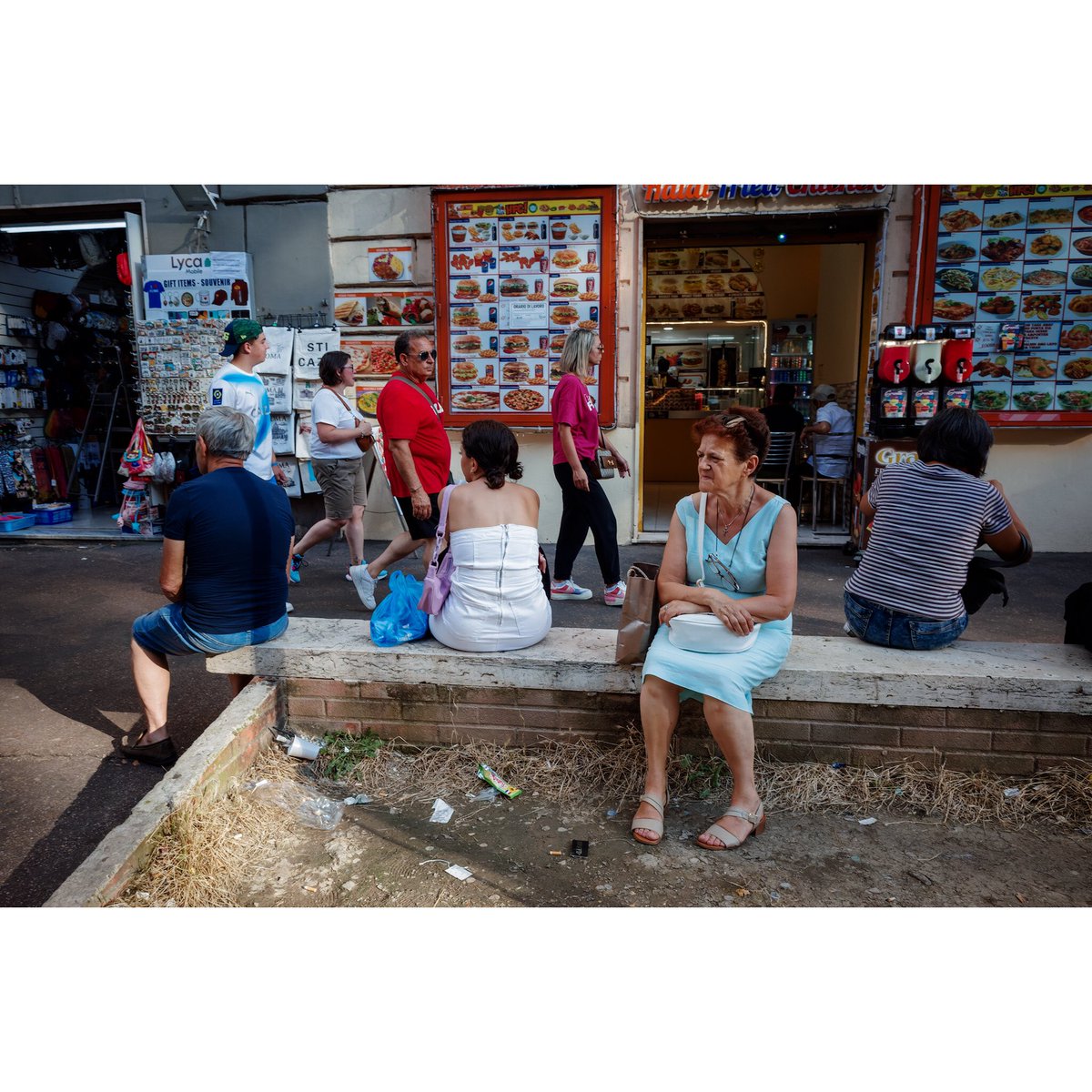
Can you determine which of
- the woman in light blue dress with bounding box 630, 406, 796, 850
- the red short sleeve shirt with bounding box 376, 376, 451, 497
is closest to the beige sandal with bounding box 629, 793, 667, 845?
the woman in light blue dress with bounding box 630, 406, 796, 850

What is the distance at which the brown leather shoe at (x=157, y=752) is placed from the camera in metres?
3.57

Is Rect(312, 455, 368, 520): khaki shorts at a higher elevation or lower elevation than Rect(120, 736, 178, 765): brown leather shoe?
higher

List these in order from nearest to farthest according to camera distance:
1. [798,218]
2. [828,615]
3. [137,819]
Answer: [137,819]
[828,615]
[798,218]

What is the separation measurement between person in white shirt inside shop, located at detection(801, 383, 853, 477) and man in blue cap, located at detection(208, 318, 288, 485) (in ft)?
18.1

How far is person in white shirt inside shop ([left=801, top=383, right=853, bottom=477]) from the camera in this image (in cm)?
833

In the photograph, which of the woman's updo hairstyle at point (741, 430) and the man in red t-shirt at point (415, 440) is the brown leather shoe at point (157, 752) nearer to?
the man in red t-shirt at point (415, 440)

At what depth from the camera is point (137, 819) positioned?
2.66m

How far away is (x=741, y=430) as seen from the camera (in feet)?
10.00

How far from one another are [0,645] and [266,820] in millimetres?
3317

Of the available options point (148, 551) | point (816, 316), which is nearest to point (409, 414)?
point (148, 551)

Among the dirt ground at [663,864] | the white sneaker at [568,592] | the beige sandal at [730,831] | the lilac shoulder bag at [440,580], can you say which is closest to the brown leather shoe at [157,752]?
the dirt ground at [663,864]

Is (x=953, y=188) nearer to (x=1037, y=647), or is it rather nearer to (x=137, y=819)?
(x=1037, y=647)

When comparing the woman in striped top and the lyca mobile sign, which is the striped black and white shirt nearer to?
the woman in striped top

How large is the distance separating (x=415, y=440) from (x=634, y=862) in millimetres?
3002
